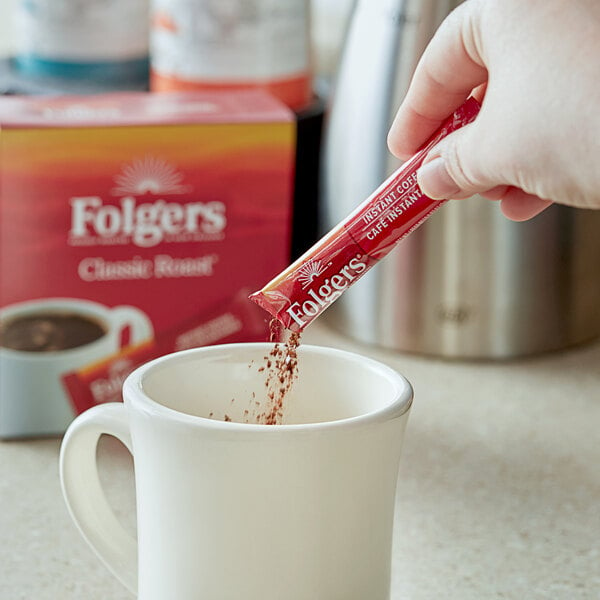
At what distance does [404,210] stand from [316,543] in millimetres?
134

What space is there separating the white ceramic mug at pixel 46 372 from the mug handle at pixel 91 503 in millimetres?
214

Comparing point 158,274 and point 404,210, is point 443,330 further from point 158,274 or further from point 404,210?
point 404,210

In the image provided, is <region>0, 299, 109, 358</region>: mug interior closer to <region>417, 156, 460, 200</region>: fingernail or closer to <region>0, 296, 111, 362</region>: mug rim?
<region>0, 296, 111, 362</region>: mug rim

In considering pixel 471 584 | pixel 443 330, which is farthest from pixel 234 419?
pixel 443 330

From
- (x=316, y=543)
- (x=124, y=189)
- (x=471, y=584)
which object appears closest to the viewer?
(x=316, y=543)

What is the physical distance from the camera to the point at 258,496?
36 centimetres

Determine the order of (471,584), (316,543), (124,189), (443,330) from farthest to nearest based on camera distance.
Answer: (443,330) → (124,189) → (471,584) → (316,543)

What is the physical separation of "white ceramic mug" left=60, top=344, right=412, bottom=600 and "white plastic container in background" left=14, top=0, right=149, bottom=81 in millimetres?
488

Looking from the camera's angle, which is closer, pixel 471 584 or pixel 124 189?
pixel 471 584

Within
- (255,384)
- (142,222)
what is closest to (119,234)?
(142,222)

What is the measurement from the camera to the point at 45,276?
62cm

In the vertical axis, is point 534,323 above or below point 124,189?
below

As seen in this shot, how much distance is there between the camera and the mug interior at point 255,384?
1.33 ft

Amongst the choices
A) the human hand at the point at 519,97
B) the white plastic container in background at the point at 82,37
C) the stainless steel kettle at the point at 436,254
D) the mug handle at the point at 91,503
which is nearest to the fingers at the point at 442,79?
the human hand at the point at 519,97
